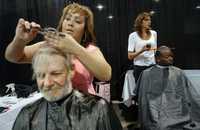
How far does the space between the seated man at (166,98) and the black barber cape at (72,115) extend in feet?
5.29

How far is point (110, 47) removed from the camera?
16.5ft

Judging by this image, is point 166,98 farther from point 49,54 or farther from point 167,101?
point 49,54

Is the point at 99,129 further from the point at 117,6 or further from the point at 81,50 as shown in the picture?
the point at 117,6

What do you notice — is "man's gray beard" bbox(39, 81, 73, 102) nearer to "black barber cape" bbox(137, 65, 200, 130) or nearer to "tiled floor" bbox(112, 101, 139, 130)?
"black barber cape" bbox(137, 65, 200, 130)

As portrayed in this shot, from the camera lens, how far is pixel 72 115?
4.80 feet

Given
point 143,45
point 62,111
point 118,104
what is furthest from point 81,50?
point 118,104

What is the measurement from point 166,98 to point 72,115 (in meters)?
1.75

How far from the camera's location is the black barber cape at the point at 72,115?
56.2 inches

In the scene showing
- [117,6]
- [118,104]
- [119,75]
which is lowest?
[118,104]

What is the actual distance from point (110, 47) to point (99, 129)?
12.0ft

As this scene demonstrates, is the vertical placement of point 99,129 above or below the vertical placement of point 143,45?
below

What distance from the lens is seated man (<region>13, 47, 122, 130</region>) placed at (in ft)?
4.61

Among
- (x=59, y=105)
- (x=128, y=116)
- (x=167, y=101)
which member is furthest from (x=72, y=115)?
(x=128, y=116)

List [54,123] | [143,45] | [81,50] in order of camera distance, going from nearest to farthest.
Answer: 1. [81,50]
2. [54,123]
3. [143,45]
